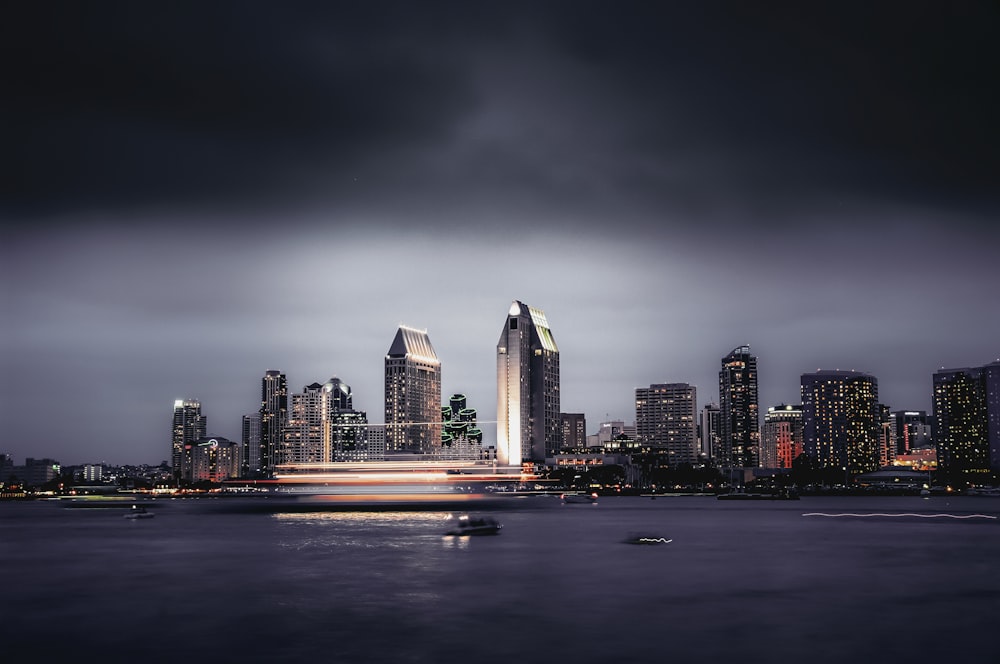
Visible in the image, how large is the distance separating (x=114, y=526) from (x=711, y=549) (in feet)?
327

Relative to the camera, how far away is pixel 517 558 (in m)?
89.2

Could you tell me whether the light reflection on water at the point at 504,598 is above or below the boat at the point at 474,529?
above

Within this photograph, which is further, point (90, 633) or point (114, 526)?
point (114, 526)

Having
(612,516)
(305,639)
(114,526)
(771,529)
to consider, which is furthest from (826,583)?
(114,526)

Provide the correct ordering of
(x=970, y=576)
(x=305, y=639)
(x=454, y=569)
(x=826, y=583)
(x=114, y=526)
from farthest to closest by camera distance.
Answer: (x=114, y=526)
(x=454, y=569)
(x=970, y=576)
(x=826, y=583)
(x=305, y=639)

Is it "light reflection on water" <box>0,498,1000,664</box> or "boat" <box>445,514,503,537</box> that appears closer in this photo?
"light reflection on water" <box>0,498,1000,664</box>

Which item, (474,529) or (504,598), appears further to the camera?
(474,529)

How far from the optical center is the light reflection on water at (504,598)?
45.4 meters

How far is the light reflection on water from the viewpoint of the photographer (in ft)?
149

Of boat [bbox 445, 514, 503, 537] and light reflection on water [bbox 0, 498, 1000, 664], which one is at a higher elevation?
light reflection on water [bbox 0, 498, 1000, 664]

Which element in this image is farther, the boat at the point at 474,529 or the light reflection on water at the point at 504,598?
the boat at the point at 474,529

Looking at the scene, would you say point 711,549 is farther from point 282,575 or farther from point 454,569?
point 282,575

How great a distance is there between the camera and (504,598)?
2431 inches

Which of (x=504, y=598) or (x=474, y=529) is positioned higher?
(x=504, y=598)
